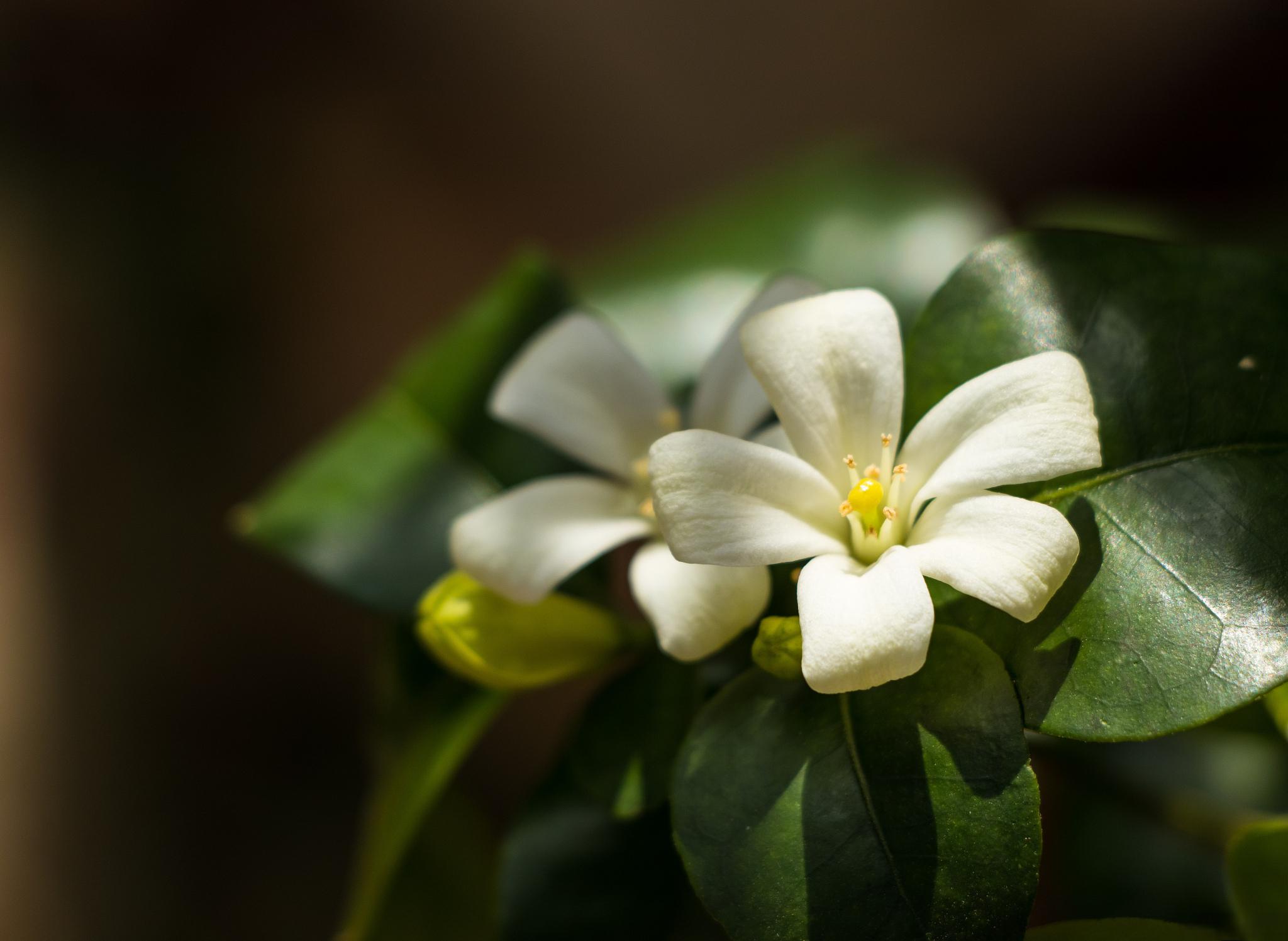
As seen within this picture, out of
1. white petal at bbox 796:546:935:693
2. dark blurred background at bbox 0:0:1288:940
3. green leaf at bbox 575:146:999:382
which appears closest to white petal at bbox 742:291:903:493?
white petal at bbox 796:546:935:693

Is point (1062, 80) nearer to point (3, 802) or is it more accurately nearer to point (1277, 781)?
point (1277, 781)

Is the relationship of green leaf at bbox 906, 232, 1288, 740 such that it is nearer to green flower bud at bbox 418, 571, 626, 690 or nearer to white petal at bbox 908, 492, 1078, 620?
white petal at bbox 908, 492, 1078, 620

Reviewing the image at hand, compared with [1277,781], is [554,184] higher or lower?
higher

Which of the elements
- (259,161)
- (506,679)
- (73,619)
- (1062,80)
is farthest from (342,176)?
(506,679)

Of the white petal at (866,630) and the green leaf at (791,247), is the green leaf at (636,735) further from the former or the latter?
the green leaf at (791,247)

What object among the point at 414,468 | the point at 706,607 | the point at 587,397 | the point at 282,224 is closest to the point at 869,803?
the point at 706,607

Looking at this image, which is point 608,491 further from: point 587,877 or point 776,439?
point 587,877
